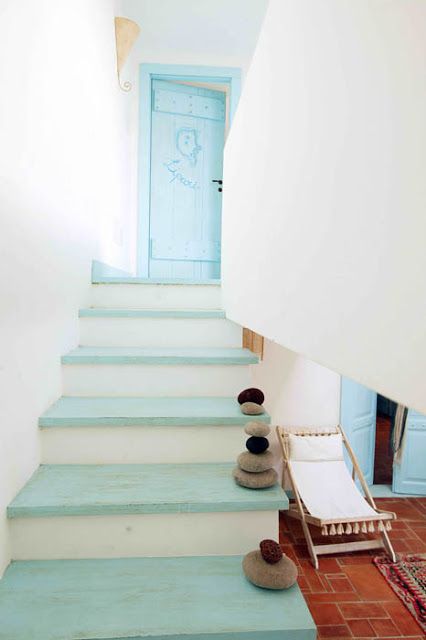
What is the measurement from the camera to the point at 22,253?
1491 millimetres

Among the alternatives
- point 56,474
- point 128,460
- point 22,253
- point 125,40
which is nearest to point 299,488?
point 128,460

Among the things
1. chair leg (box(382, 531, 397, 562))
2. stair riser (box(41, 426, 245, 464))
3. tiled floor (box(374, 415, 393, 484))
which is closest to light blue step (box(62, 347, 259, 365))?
stair riser (box(41, 426, 245, 464))

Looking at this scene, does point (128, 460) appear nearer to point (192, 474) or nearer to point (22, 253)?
point (192, 474)

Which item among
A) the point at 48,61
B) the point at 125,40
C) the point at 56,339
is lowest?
the point at 56,339

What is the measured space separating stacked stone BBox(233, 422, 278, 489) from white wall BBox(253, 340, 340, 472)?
2276mm

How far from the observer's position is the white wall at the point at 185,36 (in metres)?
3.65

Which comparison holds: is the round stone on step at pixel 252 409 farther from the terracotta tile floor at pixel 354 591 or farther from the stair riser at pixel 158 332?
the terracotta tile floor at pixel 354 591

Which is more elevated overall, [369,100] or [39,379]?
[369,100]

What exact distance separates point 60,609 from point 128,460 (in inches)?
21.9

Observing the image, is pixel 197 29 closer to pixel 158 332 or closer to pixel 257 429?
pixel 158 332

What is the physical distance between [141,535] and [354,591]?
1.99m

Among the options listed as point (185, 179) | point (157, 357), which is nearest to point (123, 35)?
point (185, 179)

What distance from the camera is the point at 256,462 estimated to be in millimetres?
1436

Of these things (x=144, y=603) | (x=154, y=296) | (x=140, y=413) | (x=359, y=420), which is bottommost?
(x=359, y=420)
